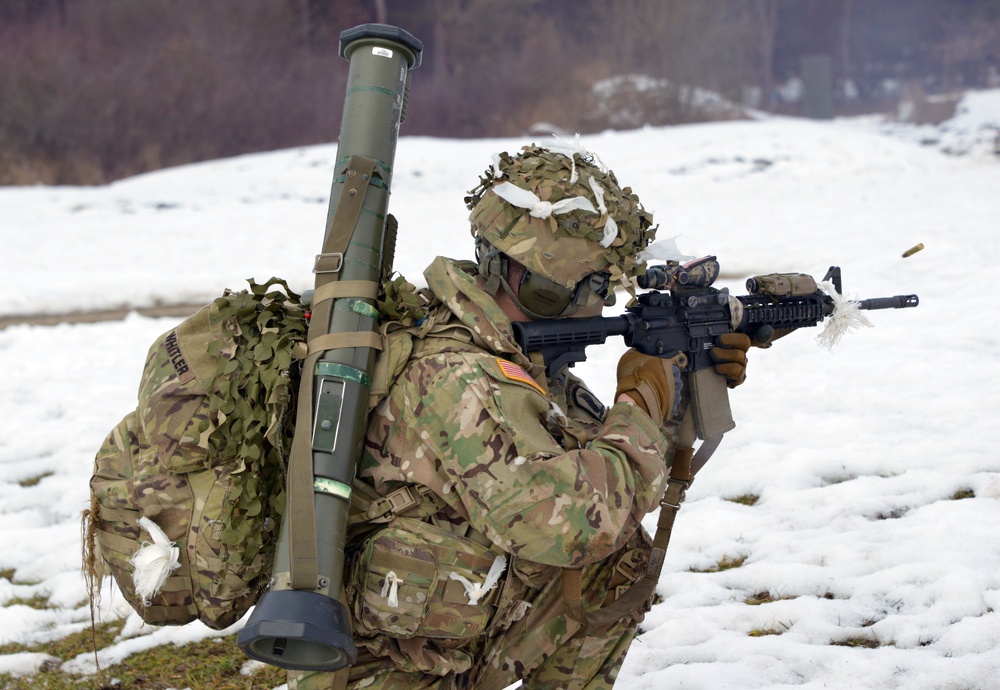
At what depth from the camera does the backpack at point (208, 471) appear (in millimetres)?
2559

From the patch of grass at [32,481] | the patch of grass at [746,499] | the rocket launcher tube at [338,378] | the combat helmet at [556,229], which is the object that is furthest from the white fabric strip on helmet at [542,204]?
the patch of grass at [32,481]

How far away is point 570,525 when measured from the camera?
7.98 feet

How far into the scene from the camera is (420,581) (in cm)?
255

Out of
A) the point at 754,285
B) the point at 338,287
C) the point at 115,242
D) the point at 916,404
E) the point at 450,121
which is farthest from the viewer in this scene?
the point at 450,121

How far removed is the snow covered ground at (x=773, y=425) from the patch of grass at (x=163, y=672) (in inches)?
3.8

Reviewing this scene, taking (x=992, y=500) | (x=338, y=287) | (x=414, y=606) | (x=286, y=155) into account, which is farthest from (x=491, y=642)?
(x=286, y=155)

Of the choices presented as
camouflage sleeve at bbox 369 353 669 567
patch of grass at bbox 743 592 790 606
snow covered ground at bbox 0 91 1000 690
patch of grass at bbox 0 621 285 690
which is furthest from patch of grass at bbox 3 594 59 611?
patch of grass at bbox 743 592 790 606

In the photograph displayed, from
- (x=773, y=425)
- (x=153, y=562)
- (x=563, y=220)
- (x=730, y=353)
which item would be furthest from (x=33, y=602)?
(x=773, y=425)

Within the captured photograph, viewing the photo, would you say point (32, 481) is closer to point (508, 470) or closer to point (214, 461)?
point (214, 461)

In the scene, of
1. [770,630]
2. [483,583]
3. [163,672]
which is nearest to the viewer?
[483,583]

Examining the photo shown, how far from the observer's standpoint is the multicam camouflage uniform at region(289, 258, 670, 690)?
2.44 m

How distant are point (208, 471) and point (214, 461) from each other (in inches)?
1.4

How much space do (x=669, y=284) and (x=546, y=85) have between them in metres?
27.4

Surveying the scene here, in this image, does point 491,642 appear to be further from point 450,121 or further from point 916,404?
point 450,121
